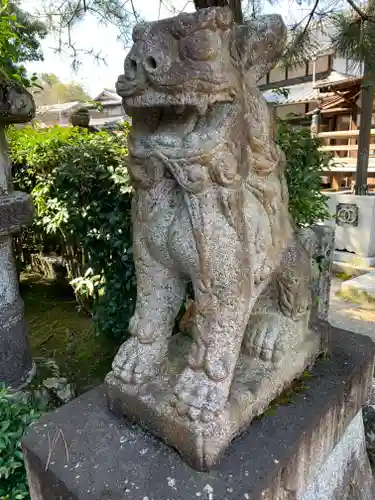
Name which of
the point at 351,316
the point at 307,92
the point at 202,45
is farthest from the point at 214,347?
the point at 307,92

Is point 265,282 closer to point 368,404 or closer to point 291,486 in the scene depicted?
point 291,486

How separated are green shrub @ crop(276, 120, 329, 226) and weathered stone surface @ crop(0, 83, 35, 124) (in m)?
1.27

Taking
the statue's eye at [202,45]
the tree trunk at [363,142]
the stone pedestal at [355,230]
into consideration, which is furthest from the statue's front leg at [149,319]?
the tree trunk at [363,142]

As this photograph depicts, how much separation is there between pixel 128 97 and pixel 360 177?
5.24 metres

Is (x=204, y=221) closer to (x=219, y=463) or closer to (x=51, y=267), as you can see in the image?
(x=219, y=463)

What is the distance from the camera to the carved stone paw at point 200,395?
992 mm

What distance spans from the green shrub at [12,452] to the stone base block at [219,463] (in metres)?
0.28

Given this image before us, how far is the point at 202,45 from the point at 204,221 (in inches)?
14.8

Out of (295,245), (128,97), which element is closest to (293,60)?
(295,245)

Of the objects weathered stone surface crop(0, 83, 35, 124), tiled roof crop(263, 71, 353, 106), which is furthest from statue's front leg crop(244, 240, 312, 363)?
tiled roof crop(263, 71, 353, 106)

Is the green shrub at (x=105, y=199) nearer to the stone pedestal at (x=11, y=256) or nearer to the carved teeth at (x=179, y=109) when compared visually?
the stone pedestal at (x=11, y=256)

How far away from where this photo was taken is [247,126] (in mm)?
1005

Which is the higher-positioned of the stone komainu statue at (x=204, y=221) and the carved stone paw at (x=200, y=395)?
the stone komainu statue at (x=204, y=221)

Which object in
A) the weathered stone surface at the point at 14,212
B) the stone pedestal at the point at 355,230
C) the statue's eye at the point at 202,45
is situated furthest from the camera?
the stone pedestal at the point at 355,230
